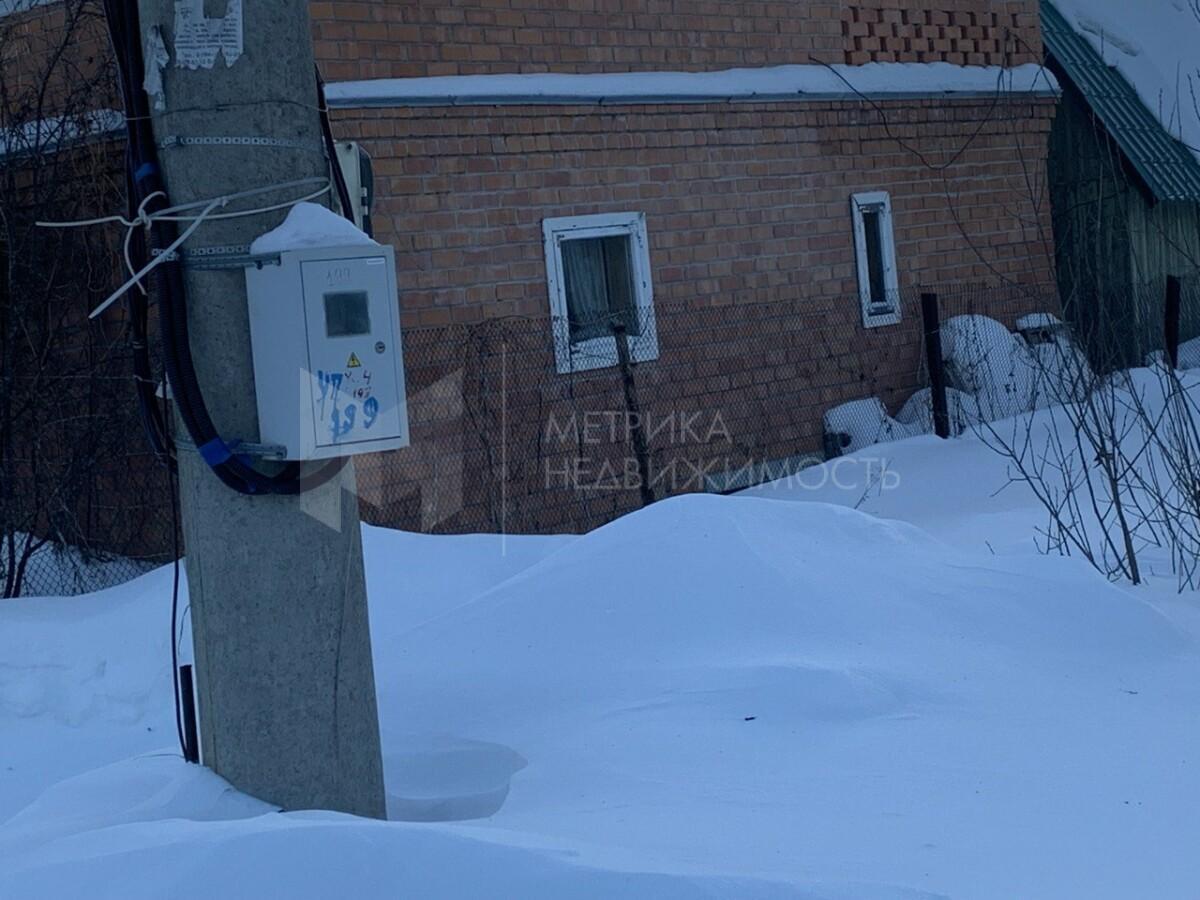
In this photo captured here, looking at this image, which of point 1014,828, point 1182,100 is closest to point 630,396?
point 1014,828

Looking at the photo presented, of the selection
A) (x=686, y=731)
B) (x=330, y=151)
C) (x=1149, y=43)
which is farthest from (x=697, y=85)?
(x=1149, y=43)

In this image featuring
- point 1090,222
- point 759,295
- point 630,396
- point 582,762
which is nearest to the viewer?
point 582,762

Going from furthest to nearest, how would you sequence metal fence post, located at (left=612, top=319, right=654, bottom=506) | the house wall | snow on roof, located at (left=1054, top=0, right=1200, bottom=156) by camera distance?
snow on roof, located at (left=1054, top=0, right=1200, bottom=156)
metal fence post, located at (left=612, top=319, right=654, bottom=506)
the house wall

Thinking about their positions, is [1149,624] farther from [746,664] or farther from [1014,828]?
[1014,828]

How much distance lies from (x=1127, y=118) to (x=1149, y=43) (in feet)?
7.57

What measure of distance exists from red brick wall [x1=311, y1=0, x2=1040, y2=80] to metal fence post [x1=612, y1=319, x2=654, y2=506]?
201 cm

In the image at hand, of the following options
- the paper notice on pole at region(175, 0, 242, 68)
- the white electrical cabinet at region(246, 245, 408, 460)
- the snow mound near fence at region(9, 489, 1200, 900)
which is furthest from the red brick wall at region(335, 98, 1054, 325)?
the paper notice on pole at region(175, 0, 242, 68)

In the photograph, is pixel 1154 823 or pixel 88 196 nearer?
pixel 1154 823

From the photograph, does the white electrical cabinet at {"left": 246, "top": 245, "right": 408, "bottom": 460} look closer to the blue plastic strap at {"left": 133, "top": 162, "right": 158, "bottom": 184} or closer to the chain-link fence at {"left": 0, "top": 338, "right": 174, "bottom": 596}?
the blue plastic strap at {"left": 133, "top": 162, "right": 158, "bottom": 184}

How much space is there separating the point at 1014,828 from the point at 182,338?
93.5 inches

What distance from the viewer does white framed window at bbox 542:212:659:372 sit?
10.3m

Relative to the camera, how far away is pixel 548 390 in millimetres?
10062

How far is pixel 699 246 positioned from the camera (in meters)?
11.3

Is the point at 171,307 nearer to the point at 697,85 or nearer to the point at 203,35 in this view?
the point at 203,35
